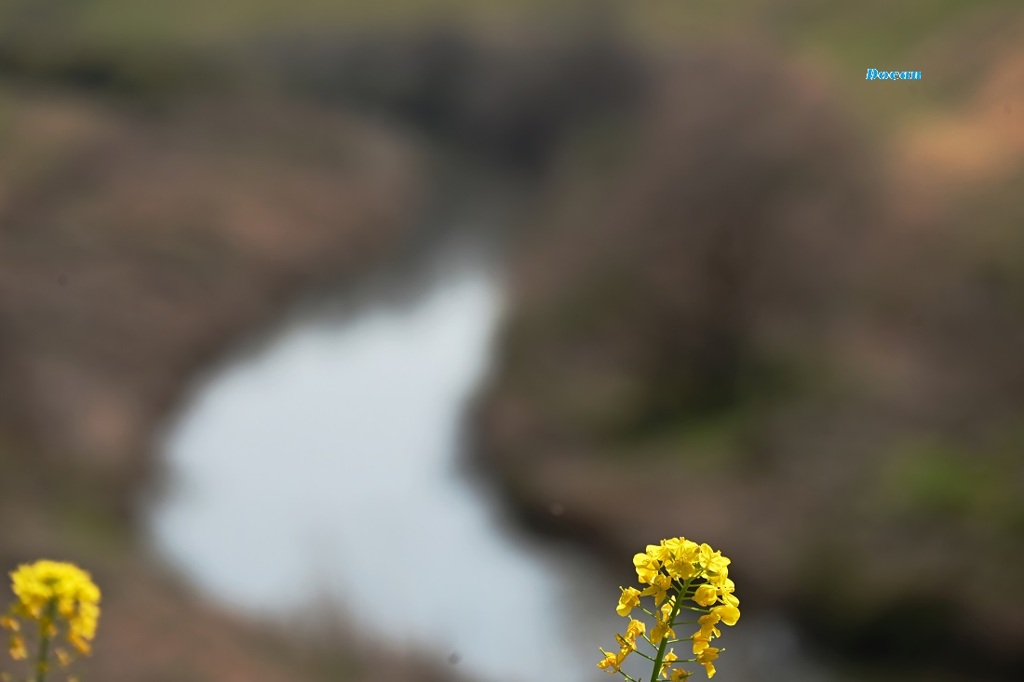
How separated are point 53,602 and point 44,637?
0.08 meters

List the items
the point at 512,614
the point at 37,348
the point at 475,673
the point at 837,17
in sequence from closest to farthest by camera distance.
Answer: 1. the point at 475,673
2. the point at 512,614
3. the point at 37,348
4. the point at 837,17

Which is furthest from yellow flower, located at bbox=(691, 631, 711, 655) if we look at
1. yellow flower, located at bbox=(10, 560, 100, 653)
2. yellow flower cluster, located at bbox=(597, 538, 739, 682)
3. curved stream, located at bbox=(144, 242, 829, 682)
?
curved stream, located at bbox=(144, 242, 829, 682)

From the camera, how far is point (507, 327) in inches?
302

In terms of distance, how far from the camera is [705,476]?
6.16 meters

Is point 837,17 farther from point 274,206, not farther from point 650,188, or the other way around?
point 274,206

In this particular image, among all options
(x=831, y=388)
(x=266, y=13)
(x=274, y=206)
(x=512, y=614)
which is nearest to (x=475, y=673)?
(x=512, y=614)

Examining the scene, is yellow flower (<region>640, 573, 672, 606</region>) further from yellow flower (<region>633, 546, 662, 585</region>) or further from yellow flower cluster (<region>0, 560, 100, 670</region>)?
yellow flower cluster (<region>0, 560, 100, 670</region>)

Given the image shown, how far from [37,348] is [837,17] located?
17.9 ft

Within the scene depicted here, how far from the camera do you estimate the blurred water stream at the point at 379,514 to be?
18.1ft

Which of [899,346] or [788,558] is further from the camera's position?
[899,346]

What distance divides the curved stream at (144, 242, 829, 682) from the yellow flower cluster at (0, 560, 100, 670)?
4.12 meters

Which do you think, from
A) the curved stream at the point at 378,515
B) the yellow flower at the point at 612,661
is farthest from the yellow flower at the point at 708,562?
the curved stream at the point at 378,515

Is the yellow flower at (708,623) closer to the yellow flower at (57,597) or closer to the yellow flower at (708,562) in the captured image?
the yellow flower at (708,562)

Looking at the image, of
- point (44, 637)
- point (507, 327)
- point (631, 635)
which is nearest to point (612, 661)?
point (631, 635)
